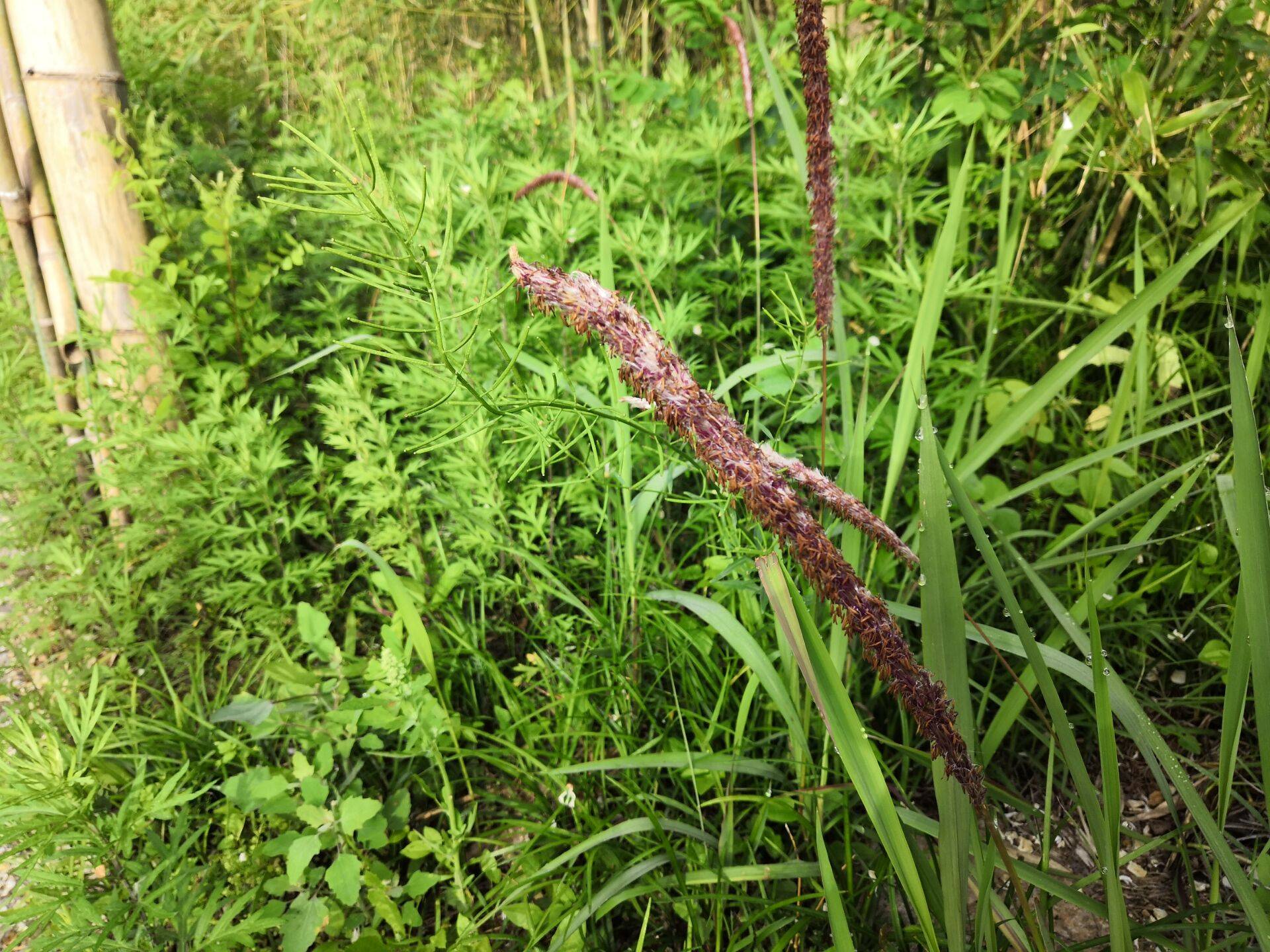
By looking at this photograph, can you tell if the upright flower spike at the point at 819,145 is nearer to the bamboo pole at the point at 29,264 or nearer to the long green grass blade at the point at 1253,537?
the long green grass blade at the point at 1253,537

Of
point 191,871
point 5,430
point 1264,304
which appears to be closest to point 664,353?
point 191,871

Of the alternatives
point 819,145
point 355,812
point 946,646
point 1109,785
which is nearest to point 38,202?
point 355,812

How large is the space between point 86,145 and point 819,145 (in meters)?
2.05

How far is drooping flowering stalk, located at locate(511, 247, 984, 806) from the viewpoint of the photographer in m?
0.62

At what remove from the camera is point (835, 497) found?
0.74m

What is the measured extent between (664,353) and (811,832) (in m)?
0.88

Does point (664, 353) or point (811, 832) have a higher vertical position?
point (664, 353)

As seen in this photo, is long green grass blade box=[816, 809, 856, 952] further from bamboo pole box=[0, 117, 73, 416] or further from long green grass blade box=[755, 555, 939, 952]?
bamboo pole box=[0, 117, 73, 416]

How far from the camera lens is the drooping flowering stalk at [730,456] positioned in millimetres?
621

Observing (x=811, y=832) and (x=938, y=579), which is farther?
(x=811, y=832)

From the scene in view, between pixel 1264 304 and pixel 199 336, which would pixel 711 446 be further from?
pixel 199 336

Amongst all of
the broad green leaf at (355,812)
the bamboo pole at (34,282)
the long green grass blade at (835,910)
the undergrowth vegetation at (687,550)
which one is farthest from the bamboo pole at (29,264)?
the long green grass blade at (835,910)

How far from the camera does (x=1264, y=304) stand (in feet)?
4.29

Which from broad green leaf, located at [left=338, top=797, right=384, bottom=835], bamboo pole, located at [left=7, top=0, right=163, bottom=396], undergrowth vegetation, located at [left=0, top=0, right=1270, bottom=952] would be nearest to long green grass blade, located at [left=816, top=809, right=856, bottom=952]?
undergrowth vegetation, located at [left=0, top=0, right=1270, bottom=952]
